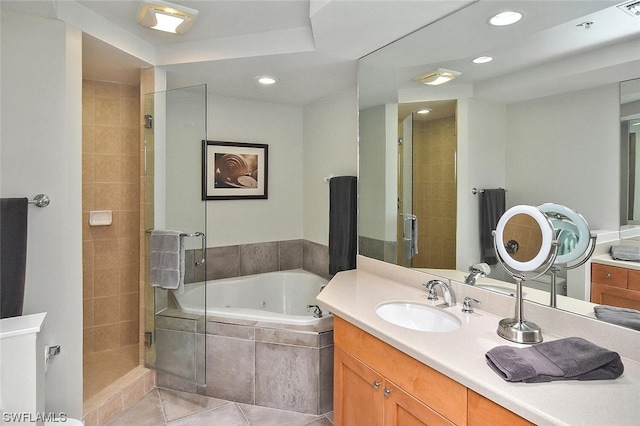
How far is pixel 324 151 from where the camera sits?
346 centimetres

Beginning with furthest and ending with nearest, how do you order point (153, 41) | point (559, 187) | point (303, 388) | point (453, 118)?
point (153, 41) → point (303, 388) → point (453, 118) → point (559, 187)

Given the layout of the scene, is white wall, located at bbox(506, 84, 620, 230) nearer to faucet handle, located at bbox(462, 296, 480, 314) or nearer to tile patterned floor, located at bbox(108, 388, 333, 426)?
faucet handle, located at bbox(462, 296, 480, 314)

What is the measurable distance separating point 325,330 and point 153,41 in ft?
7.54

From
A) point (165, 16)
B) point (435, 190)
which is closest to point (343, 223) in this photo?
point (435, 190)

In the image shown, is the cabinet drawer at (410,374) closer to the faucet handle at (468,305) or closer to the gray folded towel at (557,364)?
the gray folded towel at (557,364)

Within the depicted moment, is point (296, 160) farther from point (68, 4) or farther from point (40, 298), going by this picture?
point (40, 298)

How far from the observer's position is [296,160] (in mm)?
3820

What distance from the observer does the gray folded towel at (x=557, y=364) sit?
3.38ft

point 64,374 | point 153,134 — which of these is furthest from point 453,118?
point 64,374

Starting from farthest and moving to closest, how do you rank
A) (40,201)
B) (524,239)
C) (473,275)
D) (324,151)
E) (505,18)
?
(324,151) < (40,201) < (473,275) < (505,18) < (524,239)

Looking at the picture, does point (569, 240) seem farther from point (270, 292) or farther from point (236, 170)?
point (236, 170)

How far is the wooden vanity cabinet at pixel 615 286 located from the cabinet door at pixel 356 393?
2.92 feet

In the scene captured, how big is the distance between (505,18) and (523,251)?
1065mm

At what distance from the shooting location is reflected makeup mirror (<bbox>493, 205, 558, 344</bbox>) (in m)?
1.26
